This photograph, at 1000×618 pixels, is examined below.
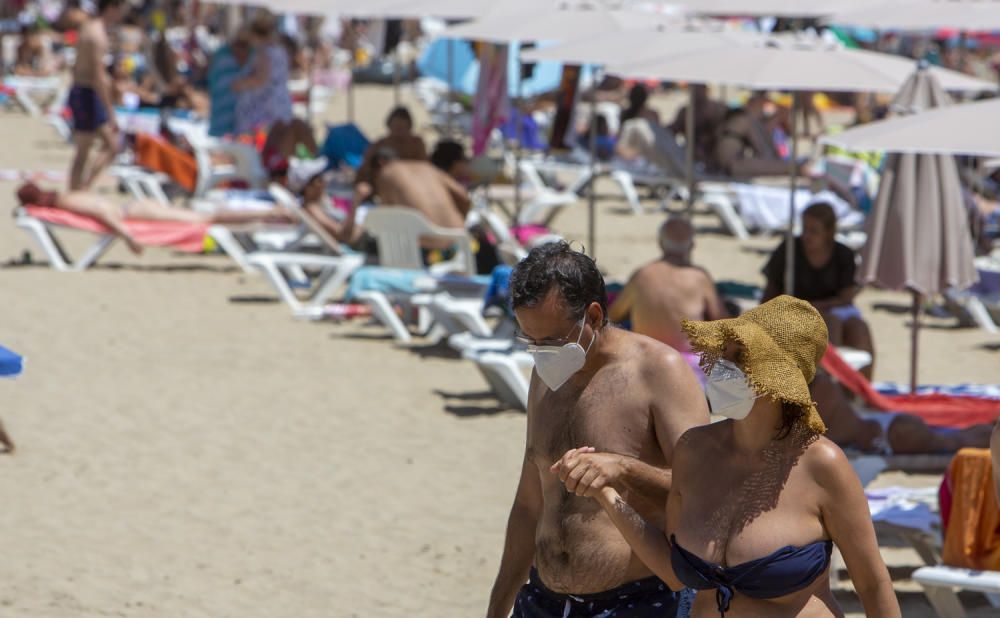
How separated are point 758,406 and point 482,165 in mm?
9862

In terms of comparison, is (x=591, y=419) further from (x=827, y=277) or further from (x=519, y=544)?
(x=827, y=277)

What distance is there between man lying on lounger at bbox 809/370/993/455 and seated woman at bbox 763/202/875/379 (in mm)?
1230

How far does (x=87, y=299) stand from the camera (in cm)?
1045

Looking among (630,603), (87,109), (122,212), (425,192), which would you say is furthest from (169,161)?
(630,603)

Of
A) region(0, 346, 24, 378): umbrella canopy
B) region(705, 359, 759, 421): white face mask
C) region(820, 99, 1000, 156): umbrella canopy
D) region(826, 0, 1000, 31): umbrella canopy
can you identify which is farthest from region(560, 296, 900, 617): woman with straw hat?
region(826, 0, 1000, 31): umbrella canopy

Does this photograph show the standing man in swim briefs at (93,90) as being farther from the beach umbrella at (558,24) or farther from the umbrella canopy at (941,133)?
the umbrella canopy at (941,133)

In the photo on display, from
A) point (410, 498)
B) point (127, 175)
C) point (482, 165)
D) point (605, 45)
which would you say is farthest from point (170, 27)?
point (410, 498)

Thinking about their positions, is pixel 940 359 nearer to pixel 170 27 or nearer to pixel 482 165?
pixel 482 165

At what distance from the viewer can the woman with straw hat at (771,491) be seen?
2539 millimetres

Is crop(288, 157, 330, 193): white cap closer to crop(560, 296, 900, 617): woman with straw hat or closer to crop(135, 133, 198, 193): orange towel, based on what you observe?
crop(135, 133, 198, 193): orange towel

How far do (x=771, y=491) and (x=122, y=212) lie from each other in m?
9.39

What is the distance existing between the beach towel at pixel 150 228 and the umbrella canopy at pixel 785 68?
410cm

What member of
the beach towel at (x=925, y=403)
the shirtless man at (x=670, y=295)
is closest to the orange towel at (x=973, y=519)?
the beach towel at (x=925, y=403)

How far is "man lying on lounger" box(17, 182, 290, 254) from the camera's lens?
11.1 m
